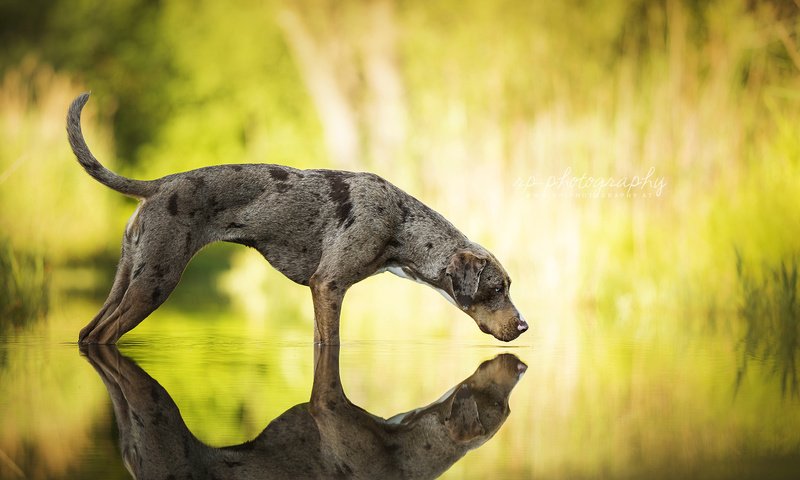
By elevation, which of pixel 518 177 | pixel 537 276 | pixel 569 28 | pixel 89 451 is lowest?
pixel 89 451

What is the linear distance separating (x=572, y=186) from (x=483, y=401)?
819 cm

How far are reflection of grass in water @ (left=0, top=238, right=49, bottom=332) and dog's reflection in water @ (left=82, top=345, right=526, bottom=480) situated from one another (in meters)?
3.96

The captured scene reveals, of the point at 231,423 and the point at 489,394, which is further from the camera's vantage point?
Result: the point at 489,394

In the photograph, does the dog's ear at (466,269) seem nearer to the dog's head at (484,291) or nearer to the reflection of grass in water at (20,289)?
the dog's head at (484,291)

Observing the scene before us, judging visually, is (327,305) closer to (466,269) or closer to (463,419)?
(466,269)

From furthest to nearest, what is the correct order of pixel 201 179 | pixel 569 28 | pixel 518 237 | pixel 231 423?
1. pixel 569 28
2. pixel 518 237
3. pixel 201 179
4. pixel 231 423

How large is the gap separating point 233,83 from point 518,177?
2043 cm

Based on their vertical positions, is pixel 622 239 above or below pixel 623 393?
above

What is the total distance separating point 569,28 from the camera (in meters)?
19.0

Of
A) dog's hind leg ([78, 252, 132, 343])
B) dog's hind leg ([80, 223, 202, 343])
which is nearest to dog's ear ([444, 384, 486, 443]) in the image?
dog's hind leg ([80, 223, 202, 343])

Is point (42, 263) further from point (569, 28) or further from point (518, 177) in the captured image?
point (569, 28)

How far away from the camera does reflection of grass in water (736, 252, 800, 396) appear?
8.69 m

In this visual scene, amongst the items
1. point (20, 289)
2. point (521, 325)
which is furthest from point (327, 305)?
point (20, 289)

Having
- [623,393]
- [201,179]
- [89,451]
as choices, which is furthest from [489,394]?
[201,179]
